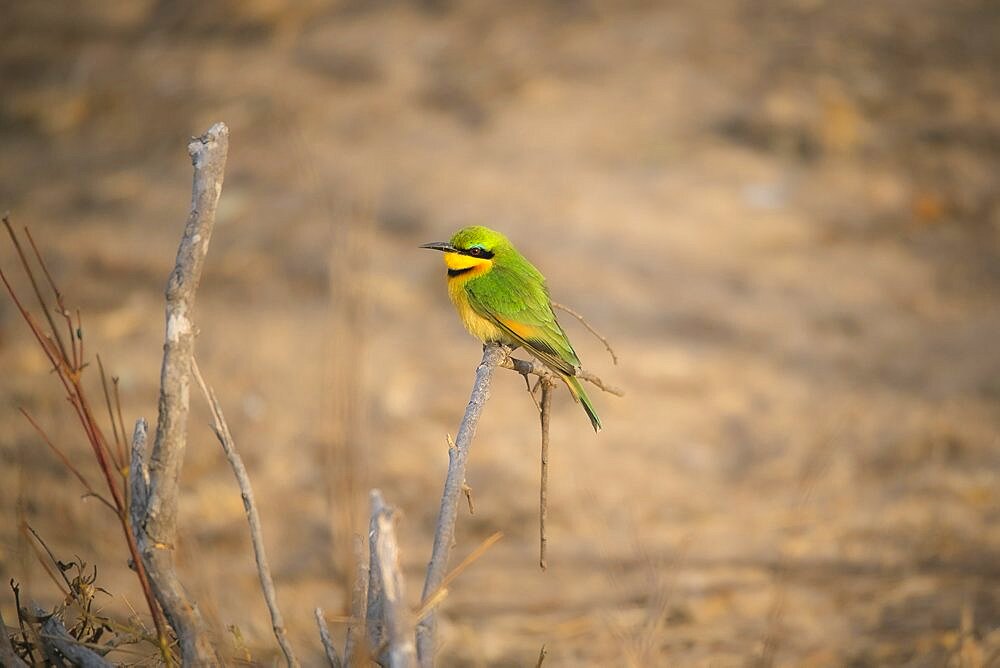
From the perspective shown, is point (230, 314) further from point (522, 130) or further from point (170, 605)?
point (170, 605)

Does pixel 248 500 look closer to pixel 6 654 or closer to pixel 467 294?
pixel 6 654

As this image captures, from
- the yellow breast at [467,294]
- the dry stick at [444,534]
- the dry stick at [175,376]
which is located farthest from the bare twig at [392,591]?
the yellow breast at [467,294]

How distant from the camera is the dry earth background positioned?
208 inches

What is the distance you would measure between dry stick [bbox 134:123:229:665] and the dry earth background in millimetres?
2066

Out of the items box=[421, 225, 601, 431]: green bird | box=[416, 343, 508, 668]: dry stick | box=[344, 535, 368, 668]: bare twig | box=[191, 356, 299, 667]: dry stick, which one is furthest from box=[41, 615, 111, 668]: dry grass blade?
box=[421, 225, 601, 431]: green bird

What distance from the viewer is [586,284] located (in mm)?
7246

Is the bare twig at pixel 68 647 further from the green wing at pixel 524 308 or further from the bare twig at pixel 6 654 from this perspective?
the green wing at pixel 524 308

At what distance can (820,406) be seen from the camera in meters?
6.49

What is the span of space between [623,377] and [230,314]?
2.71 meters

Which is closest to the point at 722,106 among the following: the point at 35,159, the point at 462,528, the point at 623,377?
the point at 623,377

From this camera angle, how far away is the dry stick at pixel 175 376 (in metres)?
1.78


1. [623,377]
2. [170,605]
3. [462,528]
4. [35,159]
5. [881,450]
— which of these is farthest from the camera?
[35,159]

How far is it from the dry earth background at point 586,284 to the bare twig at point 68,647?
1892mm

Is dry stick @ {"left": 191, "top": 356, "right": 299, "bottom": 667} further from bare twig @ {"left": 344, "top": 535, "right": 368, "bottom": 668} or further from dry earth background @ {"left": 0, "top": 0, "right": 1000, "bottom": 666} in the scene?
dry earth background @ {"left": 0, "top": 0, "right": 1000, "bottom": 666}
